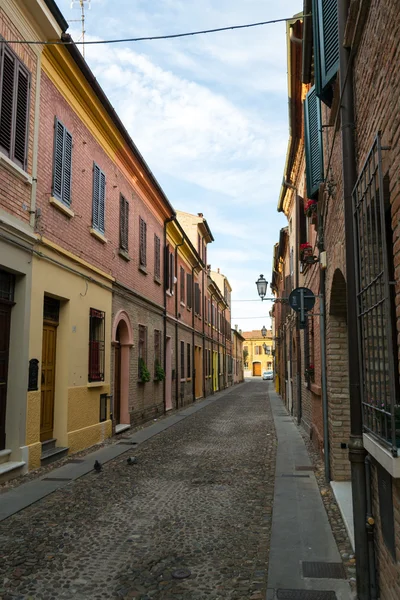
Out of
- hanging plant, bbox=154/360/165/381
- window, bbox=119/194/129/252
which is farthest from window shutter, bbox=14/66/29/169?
hanging plant, bbox=154/360/165/381

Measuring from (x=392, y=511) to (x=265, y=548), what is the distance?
202 cm

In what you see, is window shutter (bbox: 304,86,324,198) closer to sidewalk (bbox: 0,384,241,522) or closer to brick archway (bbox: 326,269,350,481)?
brick archway (bbox: 326,269,350,481)

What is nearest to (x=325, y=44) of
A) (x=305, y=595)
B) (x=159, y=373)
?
(x=305, y=595)

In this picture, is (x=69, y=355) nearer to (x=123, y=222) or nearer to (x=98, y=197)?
(x=98, y=197)

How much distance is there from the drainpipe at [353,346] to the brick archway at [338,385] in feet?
7.56

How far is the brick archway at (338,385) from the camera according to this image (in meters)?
6.41

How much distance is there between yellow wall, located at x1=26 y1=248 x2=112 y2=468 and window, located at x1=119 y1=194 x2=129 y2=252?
2091 mm

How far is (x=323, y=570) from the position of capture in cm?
401

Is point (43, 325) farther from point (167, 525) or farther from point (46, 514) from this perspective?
point (167, 525)

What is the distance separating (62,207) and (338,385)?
5.70 metres

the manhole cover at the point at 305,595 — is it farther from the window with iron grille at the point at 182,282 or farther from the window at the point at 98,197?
the window with iron grille at the point at 182,282

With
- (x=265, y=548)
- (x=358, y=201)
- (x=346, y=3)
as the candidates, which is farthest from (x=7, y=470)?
(x=346, y=3)

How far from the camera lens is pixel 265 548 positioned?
4.61m

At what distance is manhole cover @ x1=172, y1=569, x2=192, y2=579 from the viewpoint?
3929 millimetres
